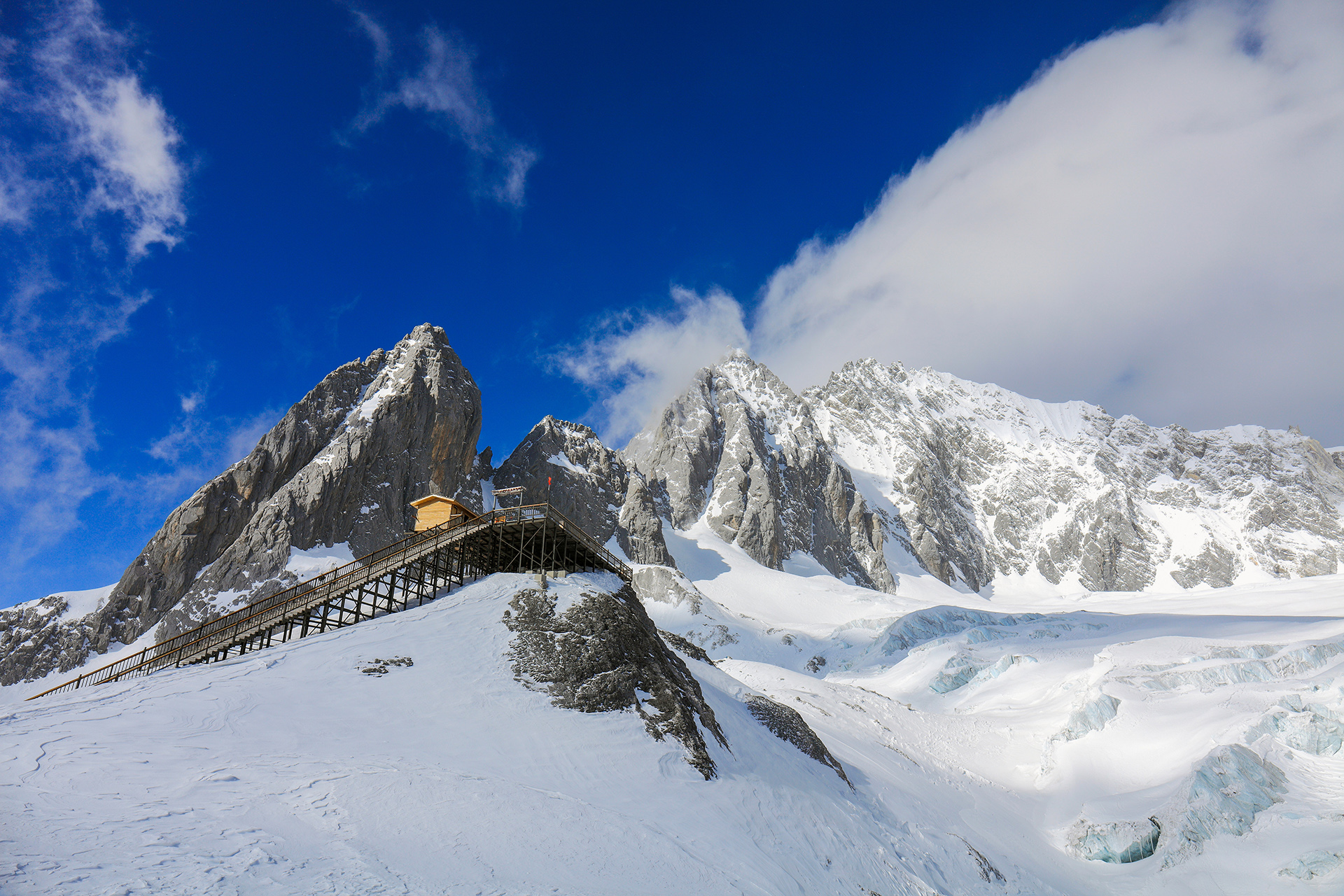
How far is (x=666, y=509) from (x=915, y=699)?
101 meters

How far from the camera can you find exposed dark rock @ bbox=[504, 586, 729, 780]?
20.1 m

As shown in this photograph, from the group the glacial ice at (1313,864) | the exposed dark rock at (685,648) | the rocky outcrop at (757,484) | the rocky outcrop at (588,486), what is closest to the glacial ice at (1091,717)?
the glacial ice at (1313,864)

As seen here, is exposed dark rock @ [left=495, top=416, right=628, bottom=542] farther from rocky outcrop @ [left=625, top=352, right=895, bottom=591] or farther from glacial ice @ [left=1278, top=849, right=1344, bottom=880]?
glacial ice @ [left=1278, top=849, right=1344, bottom=880]

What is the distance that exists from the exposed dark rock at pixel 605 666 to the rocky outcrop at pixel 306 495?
6112 centimetres

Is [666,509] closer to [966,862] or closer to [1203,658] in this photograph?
[1203,658]

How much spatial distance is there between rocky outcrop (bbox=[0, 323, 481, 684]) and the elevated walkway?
4880 cm

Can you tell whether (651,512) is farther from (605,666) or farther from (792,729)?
(605,666)

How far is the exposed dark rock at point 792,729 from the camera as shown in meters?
24.7

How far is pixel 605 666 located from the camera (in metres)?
21.6

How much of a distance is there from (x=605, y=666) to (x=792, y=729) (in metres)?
8.81

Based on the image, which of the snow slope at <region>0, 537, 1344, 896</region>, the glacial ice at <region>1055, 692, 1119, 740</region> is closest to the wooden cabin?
the snow slope at <region>0, 537, 1344, 896</region>

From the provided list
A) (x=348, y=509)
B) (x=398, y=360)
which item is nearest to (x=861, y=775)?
(x=348, y=509)

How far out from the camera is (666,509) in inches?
6019

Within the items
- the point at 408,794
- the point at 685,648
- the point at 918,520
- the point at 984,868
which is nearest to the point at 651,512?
the point at 918,520
